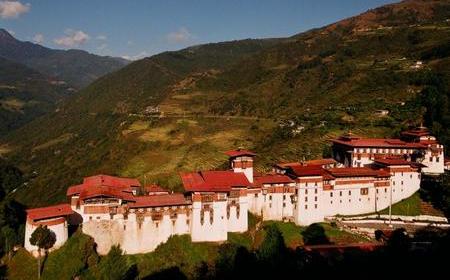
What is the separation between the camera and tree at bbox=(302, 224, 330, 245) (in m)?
46.5

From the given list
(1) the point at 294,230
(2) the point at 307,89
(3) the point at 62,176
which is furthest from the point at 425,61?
(3) the point at 62,176

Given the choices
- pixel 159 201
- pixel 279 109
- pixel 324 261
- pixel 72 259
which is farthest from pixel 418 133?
pixel 279 109

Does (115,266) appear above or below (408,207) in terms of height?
below

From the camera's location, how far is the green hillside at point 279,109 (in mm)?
80938

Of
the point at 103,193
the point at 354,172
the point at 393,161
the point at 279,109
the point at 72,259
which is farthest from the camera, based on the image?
the point at 279,109

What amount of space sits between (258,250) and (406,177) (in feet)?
79.2

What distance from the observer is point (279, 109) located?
374 feet

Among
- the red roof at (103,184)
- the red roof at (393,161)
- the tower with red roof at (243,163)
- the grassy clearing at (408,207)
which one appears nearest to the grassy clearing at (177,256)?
the red roof at (103,184)

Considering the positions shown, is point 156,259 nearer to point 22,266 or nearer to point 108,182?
point 108,182

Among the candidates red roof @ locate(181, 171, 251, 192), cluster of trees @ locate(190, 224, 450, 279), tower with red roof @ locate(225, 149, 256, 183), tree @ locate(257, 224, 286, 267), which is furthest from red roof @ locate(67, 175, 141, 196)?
tree @ locate(257, 224, 286, 267)

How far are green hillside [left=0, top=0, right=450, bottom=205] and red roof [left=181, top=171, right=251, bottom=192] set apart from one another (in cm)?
2156

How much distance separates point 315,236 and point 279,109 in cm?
7004

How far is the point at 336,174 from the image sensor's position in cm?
5200

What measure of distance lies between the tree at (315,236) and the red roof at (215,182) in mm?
8427
